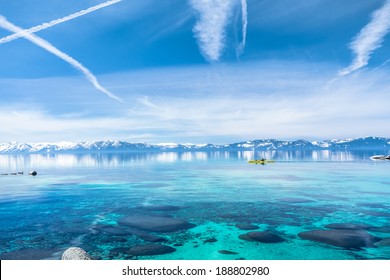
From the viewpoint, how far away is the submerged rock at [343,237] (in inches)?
1309

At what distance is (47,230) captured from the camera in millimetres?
40250

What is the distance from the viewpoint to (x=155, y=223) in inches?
1674

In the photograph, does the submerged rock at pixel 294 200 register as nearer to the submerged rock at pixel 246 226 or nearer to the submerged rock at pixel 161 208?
the submerged rock at pixel 246 226

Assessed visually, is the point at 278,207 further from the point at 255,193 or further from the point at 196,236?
the point at 196,236

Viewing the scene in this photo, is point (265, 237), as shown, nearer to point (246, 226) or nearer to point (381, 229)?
point (246, 226)

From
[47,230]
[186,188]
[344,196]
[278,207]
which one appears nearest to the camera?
[47,230]

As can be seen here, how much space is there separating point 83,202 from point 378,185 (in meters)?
69.6

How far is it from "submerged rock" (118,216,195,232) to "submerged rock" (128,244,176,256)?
616 cm

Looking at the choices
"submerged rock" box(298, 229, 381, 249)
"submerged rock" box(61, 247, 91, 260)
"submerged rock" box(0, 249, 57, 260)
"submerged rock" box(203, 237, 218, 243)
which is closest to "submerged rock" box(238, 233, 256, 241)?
"submerged rock" box(203, 237, 218, 243)

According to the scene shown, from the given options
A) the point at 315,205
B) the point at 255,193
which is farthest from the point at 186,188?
the point at 315,205

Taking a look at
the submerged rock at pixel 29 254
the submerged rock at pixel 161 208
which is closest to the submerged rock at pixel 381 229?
the submerged rock at pixel 161 208

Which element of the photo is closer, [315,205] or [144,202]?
[315,205]

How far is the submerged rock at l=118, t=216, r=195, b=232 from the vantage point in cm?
4012

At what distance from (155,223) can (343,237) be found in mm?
22723
